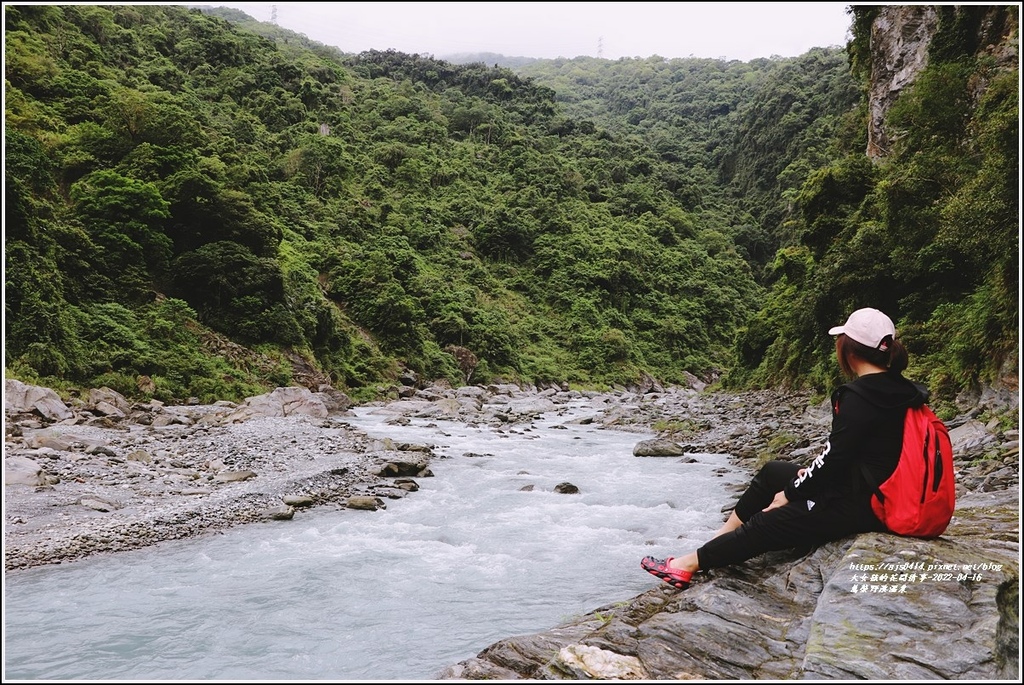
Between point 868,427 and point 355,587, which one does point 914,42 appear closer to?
point 868,427

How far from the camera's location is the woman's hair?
345 centimetres

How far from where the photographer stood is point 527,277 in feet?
197

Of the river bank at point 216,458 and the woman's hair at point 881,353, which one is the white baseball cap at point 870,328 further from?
the river bank at point 216,458

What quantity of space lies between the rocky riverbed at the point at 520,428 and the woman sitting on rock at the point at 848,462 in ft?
0.53

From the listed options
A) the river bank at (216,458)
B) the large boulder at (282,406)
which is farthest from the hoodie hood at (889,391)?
the large boulder at (282,406)

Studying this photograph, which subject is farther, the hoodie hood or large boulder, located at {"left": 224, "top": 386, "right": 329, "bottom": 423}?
large boulder, located at {"left": 224, "top": 386, "right": 329, "bottom": 423}

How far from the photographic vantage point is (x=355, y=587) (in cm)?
716

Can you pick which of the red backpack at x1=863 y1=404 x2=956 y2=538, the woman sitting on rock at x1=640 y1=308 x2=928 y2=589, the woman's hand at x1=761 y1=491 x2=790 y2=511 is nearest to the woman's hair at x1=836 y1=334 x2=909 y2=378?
the woman sitting on rock at x1=640 y1=308 x2=928 y2=589

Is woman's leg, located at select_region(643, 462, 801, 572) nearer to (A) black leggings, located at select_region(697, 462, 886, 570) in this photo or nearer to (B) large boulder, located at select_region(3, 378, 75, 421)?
(A) black leggings, located at select_region(697, 462, 886, 570)

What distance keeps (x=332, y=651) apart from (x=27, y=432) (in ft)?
37.2

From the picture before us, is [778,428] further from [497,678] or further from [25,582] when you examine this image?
[25,582]

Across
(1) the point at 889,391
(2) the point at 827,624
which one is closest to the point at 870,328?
(1) the point at 889,391

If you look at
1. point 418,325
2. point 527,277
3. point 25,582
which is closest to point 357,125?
point 527,277

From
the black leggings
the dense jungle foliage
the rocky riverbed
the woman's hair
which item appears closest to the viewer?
the rocky riverbed
